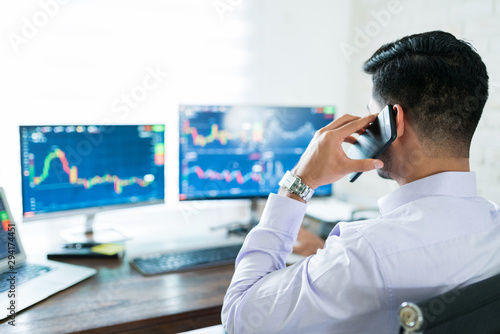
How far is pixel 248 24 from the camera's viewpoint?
2.20 metres

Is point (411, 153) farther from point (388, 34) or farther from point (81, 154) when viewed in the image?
point (388, 34)

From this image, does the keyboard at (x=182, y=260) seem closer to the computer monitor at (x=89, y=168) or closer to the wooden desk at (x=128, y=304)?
the wooden desk at (x=128, y=304)

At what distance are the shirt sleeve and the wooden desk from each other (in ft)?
1.00

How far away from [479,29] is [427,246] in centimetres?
134

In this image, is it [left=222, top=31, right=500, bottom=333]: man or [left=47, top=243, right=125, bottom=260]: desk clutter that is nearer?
[left=222, top=31, right=500, bottom=333]: man

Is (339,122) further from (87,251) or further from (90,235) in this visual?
(90,235)

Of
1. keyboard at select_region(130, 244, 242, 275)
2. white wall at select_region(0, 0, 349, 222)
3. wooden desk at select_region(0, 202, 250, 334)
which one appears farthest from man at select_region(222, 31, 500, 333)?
white wall at select_region(0, 0, 349, 222)

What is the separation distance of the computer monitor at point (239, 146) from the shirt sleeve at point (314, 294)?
0.88 meters

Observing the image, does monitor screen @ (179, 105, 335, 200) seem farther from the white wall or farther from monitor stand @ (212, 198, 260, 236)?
the white wall

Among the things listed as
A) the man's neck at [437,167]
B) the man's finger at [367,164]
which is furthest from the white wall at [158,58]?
the man's neck at [437,167]

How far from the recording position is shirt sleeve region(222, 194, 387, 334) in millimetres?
838

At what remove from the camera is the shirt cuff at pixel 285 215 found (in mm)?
1048

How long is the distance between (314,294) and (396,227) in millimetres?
198

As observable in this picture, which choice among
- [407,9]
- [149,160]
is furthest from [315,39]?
[149,160]
